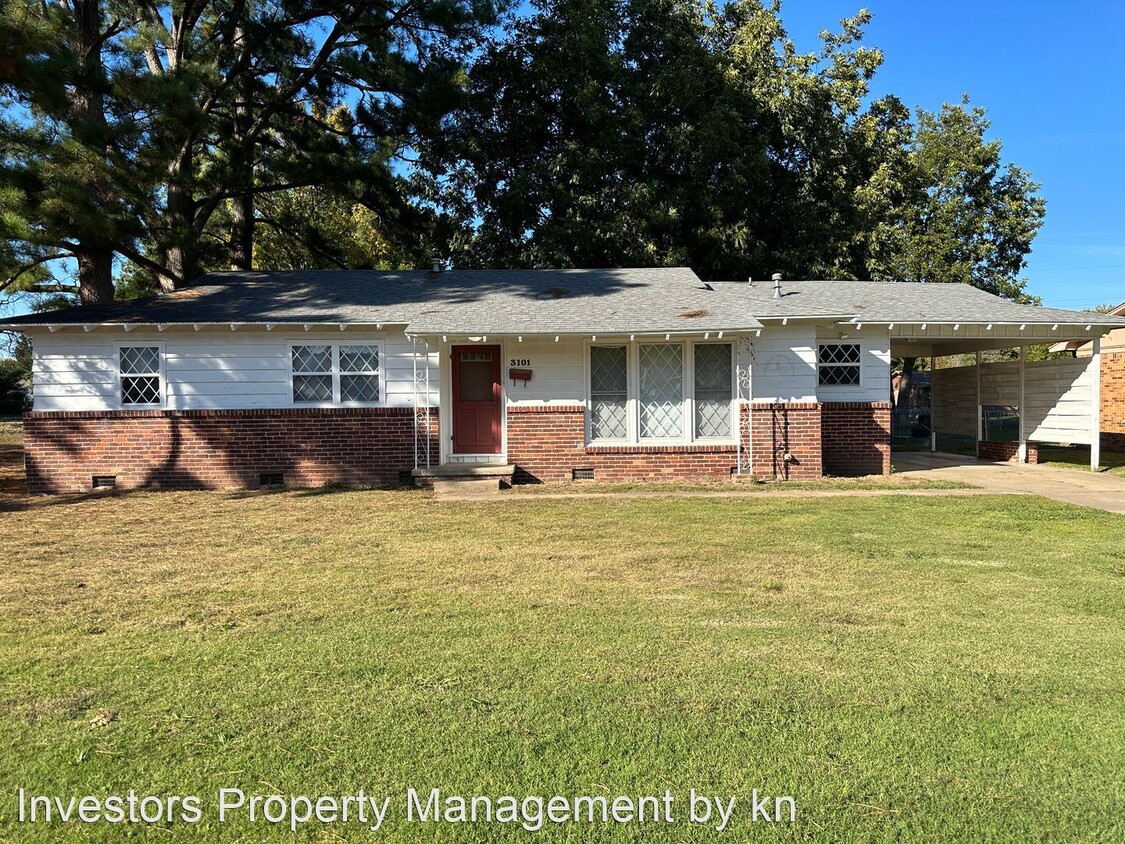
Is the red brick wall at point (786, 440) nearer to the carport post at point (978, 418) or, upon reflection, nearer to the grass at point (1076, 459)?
the grass at point (1076, 459)

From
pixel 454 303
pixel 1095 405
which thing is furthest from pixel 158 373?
pixel 1095 405

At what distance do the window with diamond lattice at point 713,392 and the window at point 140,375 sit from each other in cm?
990

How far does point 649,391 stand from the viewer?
1333 centimetres

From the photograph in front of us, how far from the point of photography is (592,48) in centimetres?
2044

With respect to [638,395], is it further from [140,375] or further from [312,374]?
[140,375]

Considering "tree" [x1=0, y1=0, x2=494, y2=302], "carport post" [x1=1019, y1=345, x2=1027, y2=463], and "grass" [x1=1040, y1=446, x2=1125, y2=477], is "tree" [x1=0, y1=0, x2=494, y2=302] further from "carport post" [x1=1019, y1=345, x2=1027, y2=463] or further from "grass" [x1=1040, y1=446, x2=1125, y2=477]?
"grass" [x1=1040, y1=446, x2=1125, y2=477]

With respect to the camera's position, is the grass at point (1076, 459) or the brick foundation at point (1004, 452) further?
the brick foundation at point (1004, 452)

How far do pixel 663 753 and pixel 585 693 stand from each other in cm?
69

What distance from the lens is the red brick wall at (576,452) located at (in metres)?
13.2

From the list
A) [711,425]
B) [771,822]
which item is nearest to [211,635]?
[771,822]

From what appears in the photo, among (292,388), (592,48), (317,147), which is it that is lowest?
(292,388)

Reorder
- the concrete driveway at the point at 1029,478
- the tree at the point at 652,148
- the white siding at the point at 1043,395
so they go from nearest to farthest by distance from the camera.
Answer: the concrete driveway at the point at 1029,478, the white siding at the point at 1043,395, the tree at the point at 652,148

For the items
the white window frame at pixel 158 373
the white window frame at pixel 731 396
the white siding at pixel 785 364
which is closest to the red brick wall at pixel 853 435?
the white siding at pixel 785 364

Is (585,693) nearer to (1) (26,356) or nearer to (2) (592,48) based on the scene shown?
(2) (592,48)
